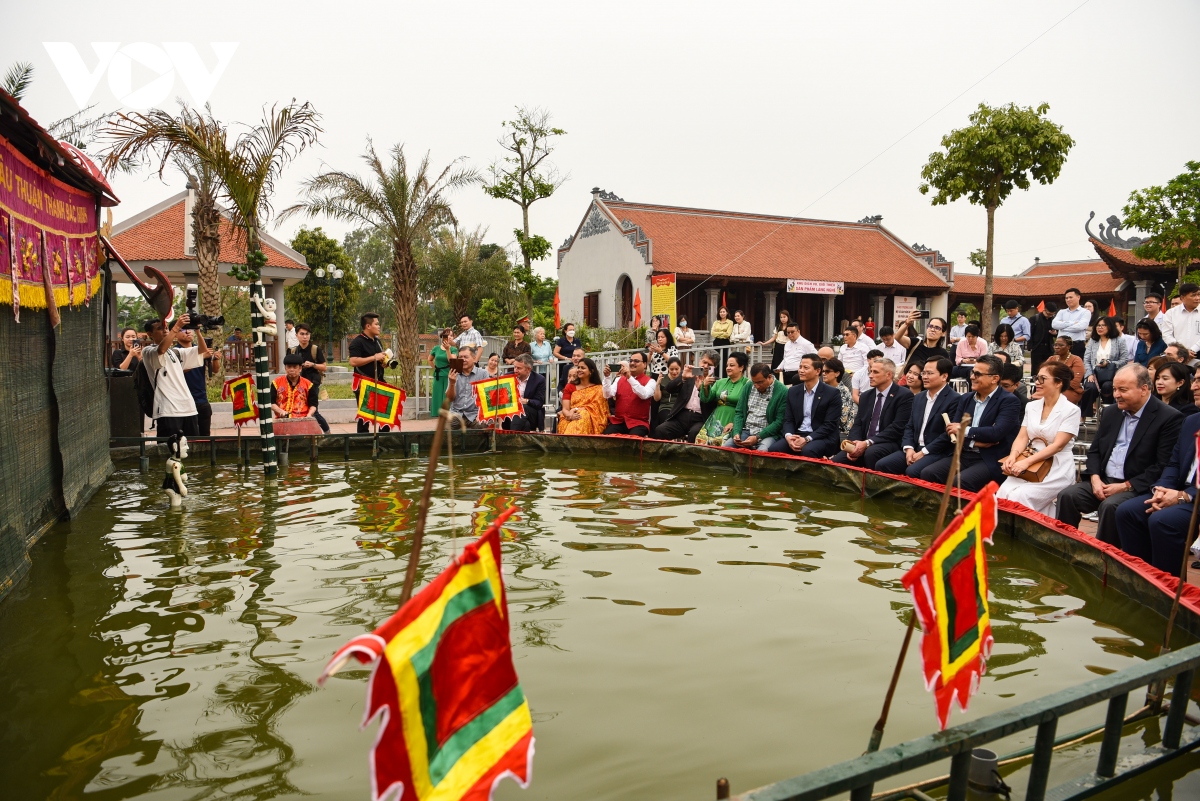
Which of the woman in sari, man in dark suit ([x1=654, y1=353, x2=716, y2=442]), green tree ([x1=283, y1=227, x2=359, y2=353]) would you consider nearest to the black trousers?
man in dark suit ([x1=654, y1=353, x2=716, y2=442])

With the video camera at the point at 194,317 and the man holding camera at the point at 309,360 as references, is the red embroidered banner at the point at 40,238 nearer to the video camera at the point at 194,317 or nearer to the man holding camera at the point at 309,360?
the video camera at the point at 194,317

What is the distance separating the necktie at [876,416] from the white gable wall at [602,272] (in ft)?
62.2

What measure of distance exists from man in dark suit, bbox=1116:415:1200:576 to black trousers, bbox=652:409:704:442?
664 cm

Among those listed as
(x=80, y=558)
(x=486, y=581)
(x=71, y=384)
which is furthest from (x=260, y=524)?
(x=486, y=581)

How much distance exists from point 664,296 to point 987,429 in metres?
19.7

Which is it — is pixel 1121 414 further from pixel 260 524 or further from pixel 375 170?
pixel 375 170

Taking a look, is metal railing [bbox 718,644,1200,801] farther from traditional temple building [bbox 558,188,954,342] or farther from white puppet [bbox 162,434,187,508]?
traditional temple building [bbox 558,188,954,342]

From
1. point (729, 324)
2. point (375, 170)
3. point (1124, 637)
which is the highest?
point (375, 170)

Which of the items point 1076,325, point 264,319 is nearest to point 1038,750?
point 264,319

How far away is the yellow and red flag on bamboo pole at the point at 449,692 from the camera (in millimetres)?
2080

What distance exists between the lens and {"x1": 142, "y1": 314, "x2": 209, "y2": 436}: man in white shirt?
9922 mm

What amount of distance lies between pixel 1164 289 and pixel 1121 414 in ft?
70.3

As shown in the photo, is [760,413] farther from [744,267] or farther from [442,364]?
[744,267]

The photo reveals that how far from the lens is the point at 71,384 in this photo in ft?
28.1
